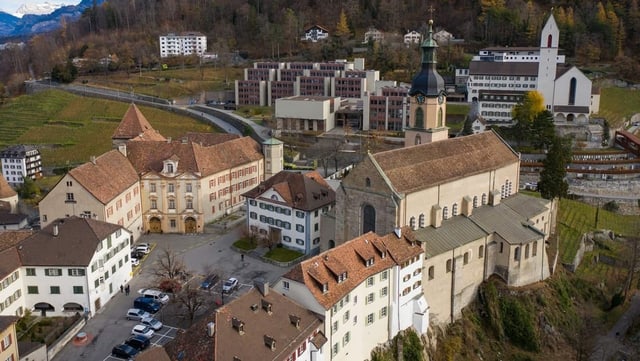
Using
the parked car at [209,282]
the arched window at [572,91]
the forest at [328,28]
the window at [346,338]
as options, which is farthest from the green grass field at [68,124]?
the window at [346,338]

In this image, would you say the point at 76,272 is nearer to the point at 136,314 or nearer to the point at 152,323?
the point at 136,314

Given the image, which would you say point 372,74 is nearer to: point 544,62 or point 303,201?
point 544,62

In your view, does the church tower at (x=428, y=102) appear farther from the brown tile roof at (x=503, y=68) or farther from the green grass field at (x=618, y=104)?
the green grass field at (x=618, y=104)

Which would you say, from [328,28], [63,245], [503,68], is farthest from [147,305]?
[328,28]

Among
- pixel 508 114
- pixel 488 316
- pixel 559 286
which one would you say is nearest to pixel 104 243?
pixel 488 316

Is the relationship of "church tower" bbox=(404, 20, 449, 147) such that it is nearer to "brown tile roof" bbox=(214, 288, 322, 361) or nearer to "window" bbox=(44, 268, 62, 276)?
"brown tile roof" bbox=(214, 288, 322, 361)
